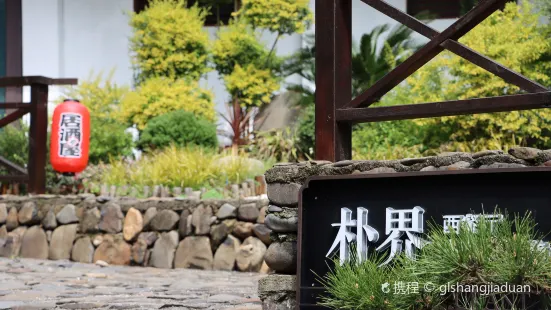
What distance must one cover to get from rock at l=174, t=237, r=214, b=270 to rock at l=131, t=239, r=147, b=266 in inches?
14.9

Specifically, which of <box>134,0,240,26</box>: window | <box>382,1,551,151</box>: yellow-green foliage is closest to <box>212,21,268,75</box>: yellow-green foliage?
<box>134,0,240,26</box>: window

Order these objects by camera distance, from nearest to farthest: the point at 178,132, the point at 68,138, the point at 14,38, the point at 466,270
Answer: the point at 466,270, the point at 68,138, the point at 178,132, the point at 14,38

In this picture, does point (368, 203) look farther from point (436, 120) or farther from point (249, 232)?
point (436, 120)

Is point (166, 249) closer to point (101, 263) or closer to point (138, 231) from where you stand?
point (138, 231)

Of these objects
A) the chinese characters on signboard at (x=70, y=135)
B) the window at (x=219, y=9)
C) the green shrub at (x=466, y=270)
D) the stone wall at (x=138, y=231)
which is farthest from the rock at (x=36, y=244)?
the window at (x=219, y=9)

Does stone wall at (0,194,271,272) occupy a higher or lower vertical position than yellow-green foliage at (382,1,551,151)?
lower

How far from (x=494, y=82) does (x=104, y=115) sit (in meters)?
6.35

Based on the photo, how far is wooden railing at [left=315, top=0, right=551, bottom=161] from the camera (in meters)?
3.58

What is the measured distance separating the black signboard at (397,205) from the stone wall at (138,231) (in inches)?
159

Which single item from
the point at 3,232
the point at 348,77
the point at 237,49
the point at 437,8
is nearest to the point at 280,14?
the point at 237,49

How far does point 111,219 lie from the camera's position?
27.4ft

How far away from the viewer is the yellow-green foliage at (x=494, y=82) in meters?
9.73

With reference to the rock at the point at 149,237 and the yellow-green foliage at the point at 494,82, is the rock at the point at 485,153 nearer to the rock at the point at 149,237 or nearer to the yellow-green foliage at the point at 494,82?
the rock at the point at 149,237

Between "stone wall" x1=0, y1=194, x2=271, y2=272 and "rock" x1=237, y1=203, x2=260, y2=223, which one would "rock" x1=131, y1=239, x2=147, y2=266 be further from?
"rock" x1=237, y1=203, x2=260, y2=223
